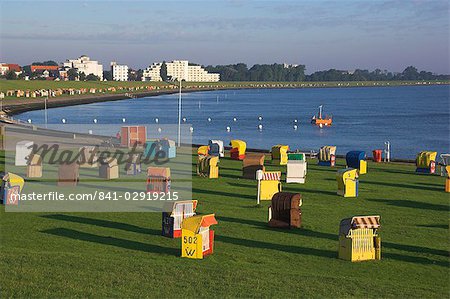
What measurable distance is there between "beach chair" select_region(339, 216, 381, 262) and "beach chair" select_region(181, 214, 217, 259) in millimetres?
3164

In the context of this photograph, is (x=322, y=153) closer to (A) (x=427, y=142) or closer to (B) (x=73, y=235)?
(B) (x=73, y=235)

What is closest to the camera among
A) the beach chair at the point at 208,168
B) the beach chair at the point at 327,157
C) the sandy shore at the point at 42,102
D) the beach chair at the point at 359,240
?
the beach chair at the point at 359,240

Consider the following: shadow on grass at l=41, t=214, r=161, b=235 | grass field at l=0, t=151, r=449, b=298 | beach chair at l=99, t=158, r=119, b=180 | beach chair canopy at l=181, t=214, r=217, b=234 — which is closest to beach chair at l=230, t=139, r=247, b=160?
beach chair at l=99, t=158, r=119, b=180

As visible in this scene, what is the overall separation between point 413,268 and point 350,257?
4.67 feet

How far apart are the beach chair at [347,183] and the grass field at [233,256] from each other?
0.65 meters

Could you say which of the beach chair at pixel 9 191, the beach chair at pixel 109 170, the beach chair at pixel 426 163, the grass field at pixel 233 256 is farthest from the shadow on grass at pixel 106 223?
the beach chair at pixel 426 163

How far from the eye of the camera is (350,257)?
53.8 ft

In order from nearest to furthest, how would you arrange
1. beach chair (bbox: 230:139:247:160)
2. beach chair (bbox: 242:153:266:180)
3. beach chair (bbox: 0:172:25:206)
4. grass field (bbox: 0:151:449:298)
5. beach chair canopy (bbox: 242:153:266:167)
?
grass field (bbox: 0:151:449:298) → beach chair (bbox: 0:172:25:206) → beach chair (bbox: 242:153:266:180) → beach chair canopy (bbox: 242:153:266:167) → beach chair (bbox: 230:139:247:160)

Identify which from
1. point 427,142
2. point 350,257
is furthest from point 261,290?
point 427,142

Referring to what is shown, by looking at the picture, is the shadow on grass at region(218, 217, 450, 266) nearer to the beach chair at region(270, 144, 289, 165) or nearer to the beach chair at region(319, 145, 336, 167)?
the beach chair at region(270, 144, 289, 165)

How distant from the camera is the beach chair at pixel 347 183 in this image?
87.7 feet

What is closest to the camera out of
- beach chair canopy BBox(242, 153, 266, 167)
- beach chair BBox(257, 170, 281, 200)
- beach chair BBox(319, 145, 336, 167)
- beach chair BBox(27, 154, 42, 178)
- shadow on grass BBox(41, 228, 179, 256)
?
shadow on grass BBox(41, 228, 179, 256)

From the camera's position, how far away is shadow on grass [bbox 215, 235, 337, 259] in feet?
56.7

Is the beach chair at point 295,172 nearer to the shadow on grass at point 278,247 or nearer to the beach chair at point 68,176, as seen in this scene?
the beach chair at point 68,176
